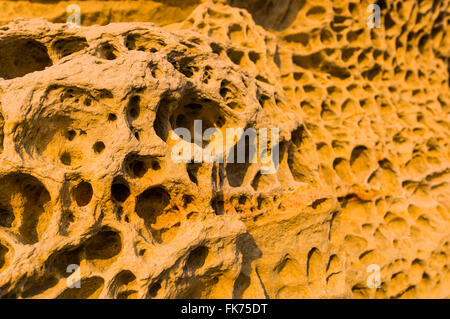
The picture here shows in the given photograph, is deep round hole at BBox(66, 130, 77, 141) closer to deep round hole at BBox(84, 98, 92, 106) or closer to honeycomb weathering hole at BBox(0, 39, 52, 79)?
deep round hole at BBox(84, 98, 92, 106)

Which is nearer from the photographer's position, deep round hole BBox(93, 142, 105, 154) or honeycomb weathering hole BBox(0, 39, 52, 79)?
deep round hole BBox(93, 142, 105, 154)

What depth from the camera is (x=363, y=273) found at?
2.32m

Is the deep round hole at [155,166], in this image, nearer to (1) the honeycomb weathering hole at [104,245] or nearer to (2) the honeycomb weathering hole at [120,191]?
(2) the honeycomb weathering hole at [120,191]

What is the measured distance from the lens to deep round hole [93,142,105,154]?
5.14 feet

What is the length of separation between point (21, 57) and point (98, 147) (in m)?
1.06

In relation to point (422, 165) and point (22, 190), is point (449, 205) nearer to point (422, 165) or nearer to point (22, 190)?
point (422, 165)

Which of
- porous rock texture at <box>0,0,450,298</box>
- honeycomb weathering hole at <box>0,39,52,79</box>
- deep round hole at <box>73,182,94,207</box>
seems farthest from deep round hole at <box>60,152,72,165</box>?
honeycomb weathering hole at <box>0,39,52,79</box>

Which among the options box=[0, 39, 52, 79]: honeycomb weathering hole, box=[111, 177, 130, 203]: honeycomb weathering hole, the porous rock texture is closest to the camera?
the porous rock texture

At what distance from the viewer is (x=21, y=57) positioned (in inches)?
81.8

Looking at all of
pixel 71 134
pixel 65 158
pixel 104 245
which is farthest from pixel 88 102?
pixel 104 245

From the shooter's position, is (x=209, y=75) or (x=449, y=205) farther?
(x=449, y=205)

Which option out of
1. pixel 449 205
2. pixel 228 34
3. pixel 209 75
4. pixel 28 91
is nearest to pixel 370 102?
pixel 449 205

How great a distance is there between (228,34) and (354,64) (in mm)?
1318

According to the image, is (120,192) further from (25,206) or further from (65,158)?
(25,206)
